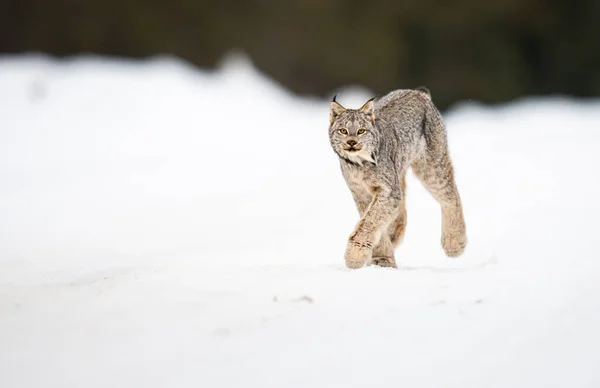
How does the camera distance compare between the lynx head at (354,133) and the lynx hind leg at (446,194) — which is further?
the lynx hind leg at (446,194)

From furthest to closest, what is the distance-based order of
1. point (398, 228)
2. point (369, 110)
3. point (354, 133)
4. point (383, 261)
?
point (398, 228) → point (383, 261) → point (369, 110) → point (354, 133)

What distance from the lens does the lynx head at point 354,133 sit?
587 centimetres

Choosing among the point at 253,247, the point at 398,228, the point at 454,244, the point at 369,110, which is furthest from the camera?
the point at 253,247

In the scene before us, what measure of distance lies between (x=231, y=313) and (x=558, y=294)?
1724mm

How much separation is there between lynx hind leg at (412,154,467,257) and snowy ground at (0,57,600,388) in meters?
0.17

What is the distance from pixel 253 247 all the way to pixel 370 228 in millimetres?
2192

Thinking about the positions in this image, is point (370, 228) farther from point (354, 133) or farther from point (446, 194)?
point (446, 194)

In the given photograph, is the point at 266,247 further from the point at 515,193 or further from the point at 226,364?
the point at 226,364

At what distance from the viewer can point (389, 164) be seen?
244 inches

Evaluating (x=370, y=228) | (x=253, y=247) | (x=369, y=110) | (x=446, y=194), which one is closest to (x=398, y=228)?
(x=446, y=194)

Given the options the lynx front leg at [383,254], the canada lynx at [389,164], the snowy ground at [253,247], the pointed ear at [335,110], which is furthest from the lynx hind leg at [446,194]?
the pointed ear at [335,110]

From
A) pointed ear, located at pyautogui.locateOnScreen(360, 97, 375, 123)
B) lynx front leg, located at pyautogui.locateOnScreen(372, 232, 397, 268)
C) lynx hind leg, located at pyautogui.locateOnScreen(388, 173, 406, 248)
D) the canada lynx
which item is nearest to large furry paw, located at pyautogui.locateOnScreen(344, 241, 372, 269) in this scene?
the canada lynx

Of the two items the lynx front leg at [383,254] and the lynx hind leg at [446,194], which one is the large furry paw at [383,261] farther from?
the lynx hind leg at [446,194]

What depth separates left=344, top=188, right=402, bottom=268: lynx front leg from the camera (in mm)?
5895
